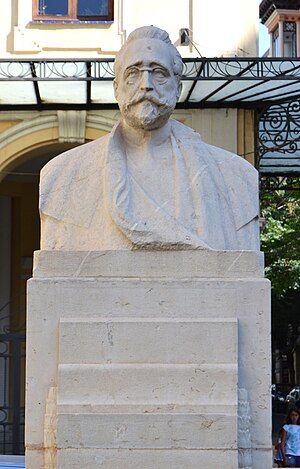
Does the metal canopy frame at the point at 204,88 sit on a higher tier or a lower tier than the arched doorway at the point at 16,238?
higher

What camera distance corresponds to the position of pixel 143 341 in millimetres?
5496

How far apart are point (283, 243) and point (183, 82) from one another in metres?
9.68

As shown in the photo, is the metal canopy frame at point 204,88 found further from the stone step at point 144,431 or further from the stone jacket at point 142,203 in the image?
the stone step at point 144,431

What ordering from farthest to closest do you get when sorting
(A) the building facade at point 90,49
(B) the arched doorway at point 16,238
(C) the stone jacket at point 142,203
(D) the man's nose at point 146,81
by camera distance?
(B) the arched doorway at point 16,238, (A) the building facade at point 90,49, (D) the man's nose at point 146,81, (C) the stone jacket at point 142,203

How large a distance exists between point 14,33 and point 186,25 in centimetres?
195

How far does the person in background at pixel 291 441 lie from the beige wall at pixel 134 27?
4181 millimetres

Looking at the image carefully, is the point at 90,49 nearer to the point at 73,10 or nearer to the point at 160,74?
the point at 73,10

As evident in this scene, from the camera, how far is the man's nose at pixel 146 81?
5.77m

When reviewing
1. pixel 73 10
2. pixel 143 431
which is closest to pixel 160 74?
pixel 143 431

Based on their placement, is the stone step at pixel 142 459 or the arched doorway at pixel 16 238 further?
the arched doorway at pixel 16 238

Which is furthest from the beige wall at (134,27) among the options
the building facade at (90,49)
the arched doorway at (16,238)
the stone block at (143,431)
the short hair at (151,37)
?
the stone block at (143,431)

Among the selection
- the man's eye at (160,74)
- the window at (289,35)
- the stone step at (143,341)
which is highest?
the window at (289,35)

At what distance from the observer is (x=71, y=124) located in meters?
15.4

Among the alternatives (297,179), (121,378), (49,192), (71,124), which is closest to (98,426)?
(121,378)
